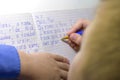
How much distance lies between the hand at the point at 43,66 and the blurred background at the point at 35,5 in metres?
0.14

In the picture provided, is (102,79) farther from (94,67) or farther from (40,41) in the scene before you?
(40,41)

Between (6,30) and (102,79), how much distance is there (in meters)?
0.36

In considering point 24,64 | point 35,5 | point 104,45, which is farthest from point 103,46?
point 35,5

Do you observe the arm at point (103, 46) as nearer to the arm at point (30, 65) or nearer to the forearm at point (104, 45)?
the forearm at point (104, 45)

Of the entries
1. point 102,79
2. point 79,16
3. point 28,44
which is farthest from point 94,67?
point 79,16

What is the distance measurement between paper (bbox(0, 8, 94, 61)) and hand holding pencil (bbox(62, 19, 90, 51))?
0.01 metres

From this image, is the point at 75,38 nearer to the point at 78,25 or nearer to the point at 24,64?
the point at 78,25

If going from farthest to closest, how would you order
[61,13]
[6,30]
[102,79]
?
[61,13] → [6,30] → [102,79]

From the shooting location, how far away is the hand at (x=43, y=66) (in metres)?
0.62

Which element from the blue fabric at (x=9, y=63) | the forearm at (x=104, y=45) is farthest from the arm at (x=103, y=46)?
the blue fabric at (x=9, y=63)

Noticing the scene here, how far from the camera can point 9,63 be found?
1.93 ft

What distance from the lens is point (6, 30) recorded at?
67cm

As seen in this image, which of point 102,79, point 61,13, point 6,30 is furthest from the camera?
Result: point 61,13

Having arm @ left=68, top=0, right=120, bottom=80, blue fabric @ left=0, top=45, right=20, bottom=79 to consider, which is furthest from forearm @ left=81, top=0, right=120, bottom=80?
blue fabric @ left=0, top=45, right=20, bottom=79
